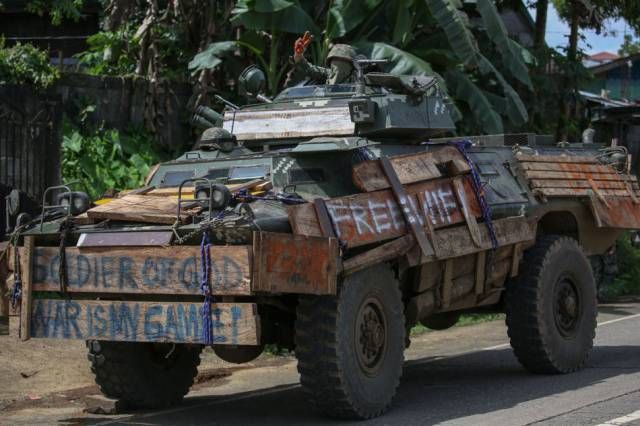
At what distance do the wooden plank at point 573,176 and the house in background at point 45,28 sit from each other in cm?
1403

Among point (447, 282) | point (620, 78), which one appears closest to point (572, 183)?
point (447, 282)

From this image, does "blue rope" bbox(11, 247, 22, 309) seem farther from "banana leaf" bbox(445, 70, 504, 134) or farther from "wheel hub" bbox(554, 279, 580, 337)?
"banana leaf" bbox(445, 70, 504, 134)

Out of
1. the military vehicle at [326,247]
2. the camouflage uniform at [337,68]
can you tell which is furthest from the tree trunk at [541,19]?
the camouflage uniform at [337,68]

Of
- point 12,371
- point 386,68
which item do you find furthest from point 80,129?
point 12,371

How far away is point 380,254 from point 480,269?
177 cm

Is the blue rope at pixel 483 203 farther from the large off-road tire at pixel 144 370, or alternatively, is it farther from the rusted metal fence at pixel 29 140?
the rusted metal fence at pixel 29 140

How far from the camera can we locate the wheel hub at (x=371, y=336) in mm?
8641

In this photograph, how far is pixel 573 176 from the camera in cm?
1143

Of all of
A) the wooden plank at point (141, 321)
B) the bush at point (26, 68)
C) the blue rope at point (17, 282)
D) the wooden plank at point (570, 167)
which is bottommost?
the wooden plank at point (141, 321)

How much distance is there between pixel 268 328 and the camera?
347 inches

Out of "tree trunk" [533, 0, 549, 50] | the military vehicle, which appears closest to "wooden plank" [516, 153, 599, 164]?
the military vehicle

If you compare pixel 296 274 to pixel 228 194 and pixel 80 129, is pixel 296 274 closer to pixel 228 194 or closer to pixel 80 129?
pixel 228 194

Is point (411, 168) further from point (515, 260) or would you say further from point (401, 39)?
point (401, 39)

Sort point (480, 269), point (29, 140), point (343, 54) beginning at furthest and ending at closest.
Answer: point (29, 140) → point (343, 54) → point (480, 269)
